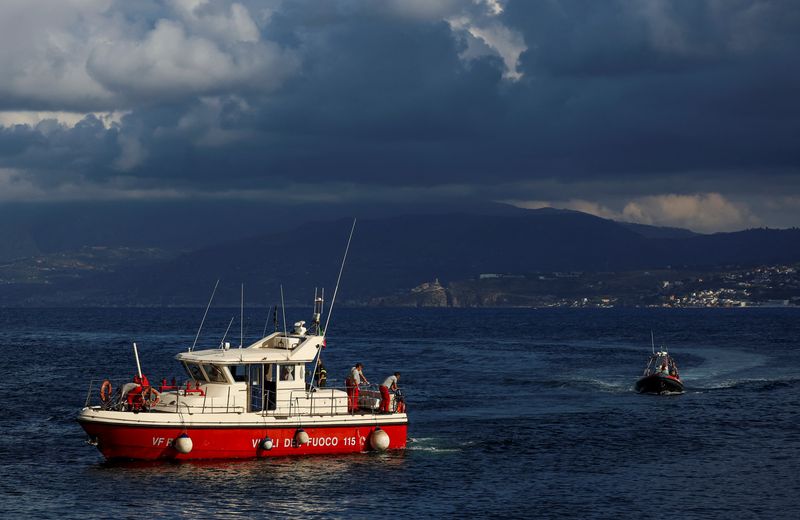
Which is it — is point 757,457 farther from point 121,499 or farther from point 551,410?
point 121,499

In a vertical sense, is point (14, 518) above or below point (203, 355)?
below

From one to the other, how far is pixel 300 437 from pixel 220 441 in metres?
3.35

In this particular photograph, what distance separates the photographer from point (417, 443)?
2173 inches

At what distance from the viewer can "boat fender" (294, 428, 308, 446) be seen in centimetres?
4866

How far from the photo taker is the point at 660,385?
79.7 m

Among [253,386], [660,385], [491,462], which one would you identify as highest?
[253,386]

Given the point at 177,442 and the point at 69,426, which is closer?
the point at 177,442

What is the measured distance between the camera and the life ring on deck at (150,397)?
47.9 m

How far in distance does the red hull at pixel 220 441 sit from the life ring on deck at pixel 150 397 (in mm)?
1507

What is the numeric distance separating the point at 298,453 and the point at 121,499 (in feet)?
29.1

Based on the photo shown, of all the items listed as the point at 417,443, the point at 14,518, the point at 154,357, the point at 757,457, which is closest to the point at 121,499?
the point at 14,518

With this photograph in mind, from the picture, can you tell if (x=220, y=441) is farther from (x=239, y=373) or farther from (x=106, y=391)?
(x=106, y=391)

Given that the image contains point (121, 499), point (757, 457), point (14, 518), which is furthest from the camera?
point (757, 457)

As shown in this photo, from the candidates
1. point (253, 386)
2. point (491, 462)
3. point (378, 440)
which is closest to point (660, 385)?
point (491, 462)
